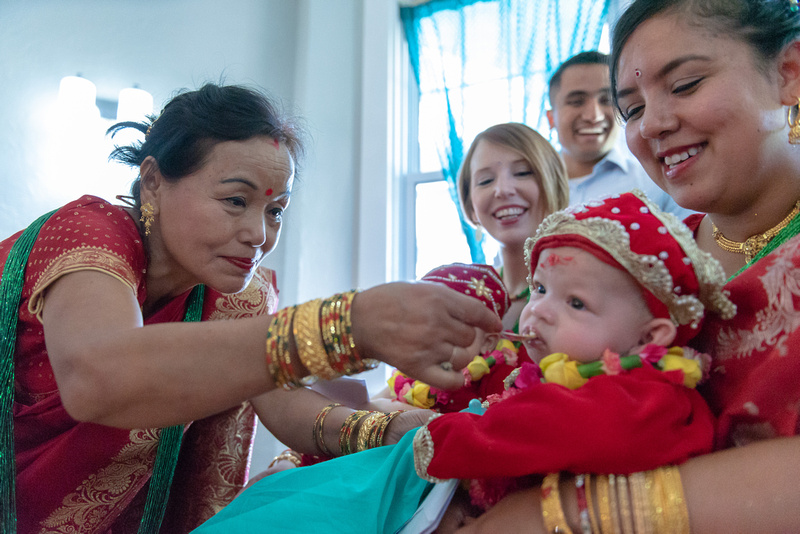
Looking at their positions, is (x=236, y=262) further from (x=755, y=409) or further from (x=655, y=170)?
(x=755, y=409)

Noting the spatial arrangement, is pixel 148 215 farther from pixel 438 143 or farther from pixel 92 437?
pixel 438 143

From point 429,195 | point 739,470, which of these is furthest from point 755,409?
point 429,195

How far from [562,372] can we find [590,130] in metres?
2.24

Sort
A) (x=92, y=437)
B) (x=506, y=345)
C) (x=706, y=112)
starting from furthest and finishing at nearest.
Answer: (x=506, y=345)
(x=92, y=437)
(x=706, y=112)

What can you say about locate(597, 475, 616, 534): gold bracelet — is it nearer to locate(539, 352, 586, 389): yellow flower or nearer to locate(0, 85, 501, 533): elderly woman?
locate(539, 352, 586, 389): yellow flower

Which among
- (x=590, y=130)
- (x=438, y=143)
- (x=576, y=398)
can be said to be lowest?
(x=576, y=398)

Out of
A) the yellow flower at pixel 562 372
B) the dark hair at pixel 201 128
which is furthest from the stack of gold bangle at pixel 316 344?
the dark hair at pixel 201 128

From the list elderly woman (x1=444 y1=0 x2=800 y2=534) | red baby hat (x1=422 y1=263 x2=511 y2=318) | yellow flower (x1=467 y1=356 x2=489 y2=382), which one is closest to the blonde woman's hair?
red baby hat (x1=422 y1=263 x2=511 y2=318)

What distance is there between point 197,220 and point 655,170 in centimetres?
117

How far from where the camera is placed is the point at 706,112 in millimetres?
1296

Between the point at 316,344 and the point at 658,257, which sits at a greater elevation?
the point at 658,257

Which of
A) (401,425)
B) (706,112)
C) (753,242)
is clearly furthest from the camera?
(401,425)

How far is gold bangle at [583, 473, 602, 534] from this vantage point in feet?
3.28

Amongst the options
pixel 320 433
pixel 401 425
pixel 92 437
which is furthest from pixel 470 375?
pixel 92 437
